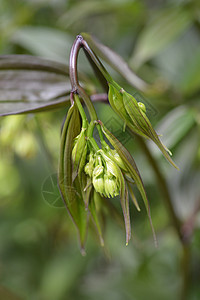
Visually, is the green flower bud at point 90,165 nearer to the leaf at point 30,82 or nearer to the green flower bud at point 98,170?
the green flower bud at point 98,170

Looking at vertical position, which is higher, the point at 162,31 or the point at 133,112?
the point at 162,31

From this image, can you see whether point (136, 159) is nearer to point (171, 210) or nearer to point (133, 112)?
point (171, 210)

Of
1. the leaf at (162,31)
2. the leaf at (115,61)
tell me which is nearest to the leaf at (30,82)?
the leaf at (115,61)

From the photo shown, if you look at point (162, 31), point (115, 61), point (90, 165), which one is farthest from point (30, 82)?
point (162, 31)

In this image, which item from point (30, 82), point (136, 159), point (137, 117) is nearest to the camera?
point (137, 117)

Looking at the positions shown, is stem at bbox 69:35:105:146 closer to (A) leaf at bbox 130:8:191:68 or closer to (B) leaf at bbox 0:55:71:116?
(B) leaf at bbox 0:55:71:116

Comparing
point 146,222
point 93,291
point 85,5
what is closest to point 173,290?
point 146,222

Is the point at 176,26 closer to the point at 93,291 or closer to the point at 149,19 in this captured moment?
the point at 149,19
